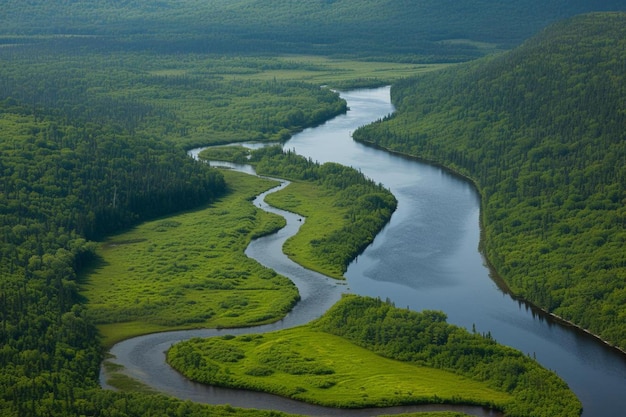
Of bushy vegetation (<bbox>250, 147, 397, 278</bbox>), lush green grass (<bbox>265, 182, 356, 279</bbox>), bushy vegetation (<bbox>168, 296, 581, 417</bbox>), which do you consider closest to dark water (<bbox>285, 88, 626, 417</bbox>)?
bushy vegetation (<bbox>250, 147, 397, 278</bbox>)

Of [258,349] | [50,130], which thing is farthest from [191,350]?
[50,130]

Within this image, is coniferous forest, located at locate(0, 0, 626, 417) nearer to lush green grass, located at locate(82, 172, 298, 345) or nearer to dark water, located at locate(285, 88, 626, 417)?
dark water, located at locate(285, 88, 626, 417)

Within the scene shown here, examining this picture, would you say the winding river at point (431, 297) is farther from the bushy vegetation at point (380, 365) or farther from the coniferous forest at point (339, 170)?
the coniferous forest at point (339, 170)

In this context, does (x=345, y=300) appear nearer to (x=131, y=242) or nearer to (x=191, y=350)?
(x=191, y=350)

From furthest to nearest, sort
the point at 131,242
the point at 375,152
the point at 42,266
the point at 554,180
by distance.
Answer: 1. the point at 375,152
2. the point at 554,180
3. the point at 131,242
4. the point at 42,266

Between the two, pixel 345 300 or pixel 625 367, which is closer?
pixel 625 367

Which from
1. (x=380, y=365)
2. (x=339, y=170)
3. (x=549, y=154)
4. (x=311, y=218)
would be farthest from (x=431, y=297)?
(x=339, y=170)

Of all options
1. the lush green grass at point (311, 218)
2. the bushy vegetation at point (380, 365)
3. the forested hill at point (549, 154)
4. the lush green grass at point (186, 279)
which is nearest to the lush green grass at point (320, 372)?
the bushy vegetation at point (380, 365)
